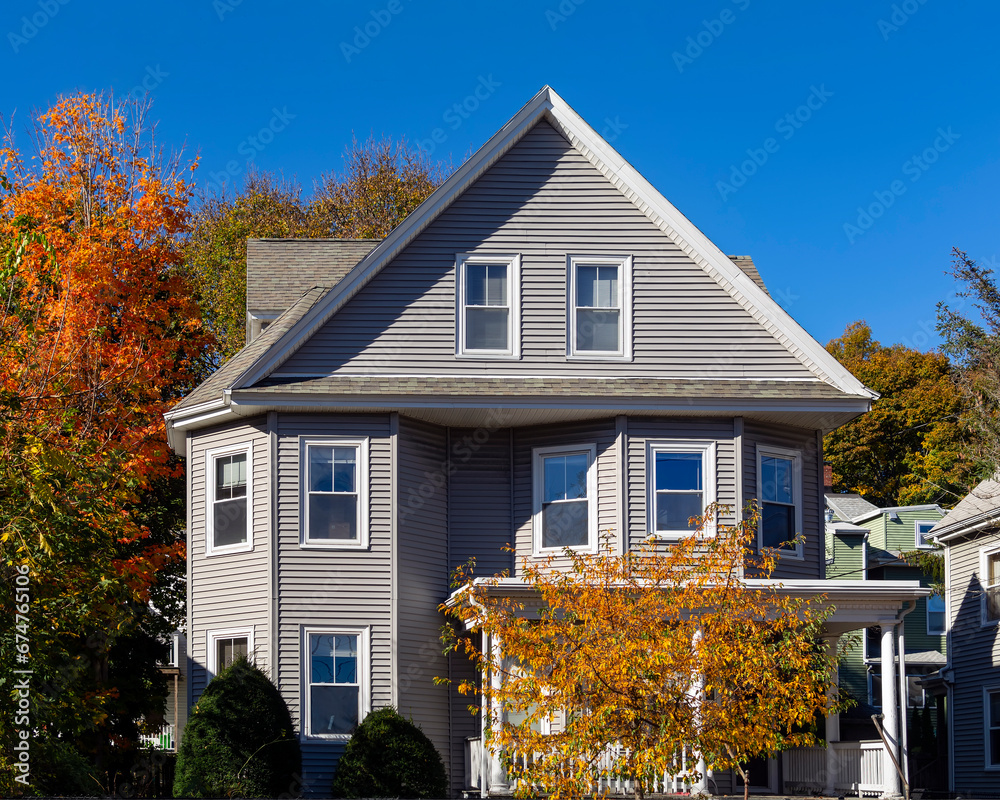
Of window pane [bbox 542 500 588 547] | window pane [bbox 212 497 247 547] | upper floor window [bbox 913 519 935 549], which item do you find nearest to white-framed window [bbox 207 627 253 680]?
window pane [bbox 212 497 247 547]

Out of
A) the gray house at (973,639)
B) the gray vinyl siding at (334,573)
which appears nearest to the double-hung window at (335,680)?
the gray vinyl siding at (334,573)

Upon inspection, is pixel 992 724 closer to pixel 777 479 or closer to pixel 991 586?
pixel 991 586

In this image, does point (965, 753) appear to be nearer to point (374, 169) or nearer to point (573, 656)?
point (573, 656)

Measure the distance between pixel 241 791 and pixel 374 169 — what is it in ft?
118

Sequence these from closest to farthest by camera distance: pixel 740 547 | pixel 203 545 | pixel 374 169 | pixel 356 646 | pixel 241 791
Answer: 1. pixel 740 547
2. pixel 241 791
3. pixel 356 646
4. pixel 203 545
5. pixel 374 169

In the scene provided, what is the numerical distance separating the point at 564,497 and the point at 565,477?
1.13 ft

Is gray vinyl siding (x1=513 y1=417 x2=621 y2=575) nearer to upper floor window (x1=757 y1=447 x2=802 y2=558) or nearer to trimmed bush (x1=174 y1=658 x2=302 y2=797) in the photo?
upper floor window (x1=757 y1=447 x2=802 y2=558)

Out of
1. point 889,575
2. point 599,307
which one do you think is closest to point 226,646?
point 599,307

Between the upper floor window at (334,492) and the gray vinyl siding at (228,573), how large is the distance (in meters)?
0.73

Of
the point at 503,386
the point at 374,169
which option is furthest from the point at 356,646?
the point at 374,169

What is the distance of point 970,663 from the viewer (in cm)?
2845

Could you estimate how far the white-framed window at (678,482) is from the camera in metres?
20.8

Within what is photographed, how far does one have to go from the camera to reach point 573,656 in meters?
13.9

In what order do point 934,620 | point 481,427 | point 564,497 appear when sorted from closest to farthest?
point 564,497
point 481,427
point 934,620
